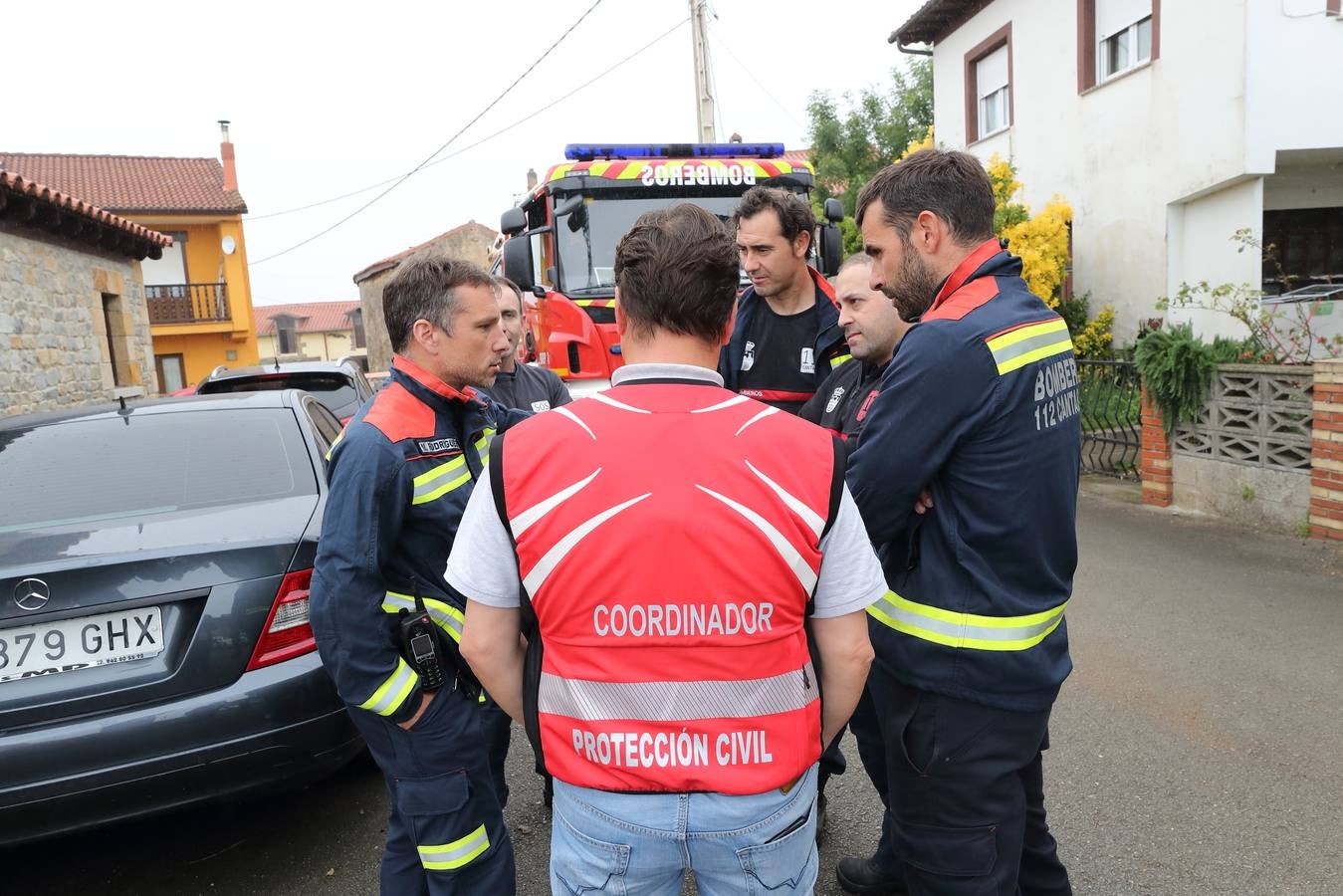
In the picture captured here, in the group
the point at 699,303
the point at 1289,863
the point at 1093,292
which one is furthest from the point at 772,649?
the point at 1093,292

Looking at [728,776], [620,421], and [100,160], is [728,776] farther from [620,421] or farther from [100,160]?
[100,160]

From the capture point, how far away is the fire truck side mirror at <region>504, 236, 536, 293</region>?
6727 mm

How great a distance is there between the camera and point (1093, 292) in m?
12.9

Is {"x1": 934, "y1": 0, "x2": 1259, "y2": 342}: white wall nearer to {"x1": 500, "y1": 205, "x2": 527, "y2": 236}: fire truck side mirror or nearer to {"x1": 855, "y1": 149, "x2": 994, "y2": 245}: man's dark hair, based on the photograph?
Result: {"x1": 500, "y1": 205, "x2": 527, "y2": 236}: fire truck side mirror

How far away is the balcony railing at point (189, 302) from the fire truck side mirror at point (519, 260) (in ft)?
88.1

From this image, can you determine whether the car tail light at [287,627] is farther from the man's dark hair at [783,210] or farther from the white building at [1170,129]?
the white building at [1170,129]

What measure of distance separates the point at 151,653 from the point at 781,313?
2.40 metres

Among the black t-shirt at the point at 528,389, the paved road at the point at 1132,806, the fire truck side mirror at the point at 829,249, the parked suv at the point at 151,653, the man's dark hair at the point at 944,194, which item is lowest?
the paved road at the point at 1132,806

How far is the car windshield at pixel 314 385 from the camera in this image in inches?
305

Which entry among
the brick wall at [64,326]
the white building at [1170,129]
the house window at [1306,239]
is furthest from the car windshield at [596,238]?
the house window at [1306,239]

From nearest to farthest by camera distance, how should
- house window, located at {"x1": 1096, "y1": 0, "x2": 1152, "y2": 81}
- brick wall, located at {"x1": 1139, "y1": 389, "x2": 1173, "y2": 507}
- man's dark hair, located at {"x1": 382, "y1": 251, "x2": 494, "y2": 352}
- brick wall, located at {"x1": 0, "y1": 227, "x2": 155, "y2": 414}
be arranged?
1. man's dark hair, located at {"x1": 382, "y1": 251, "x2": 494, "y2": 352}
2. brick wall, located at {"x1": 1139, "y1": 389, "x2": 1173, "y2": 507}
3. brick wall, located at {"x1": 0, "y1": 227, "x2": 155, "y2": 414}
4. house window, located at {"x1": 1096, "y1": 0, "x2": 1152, "y2": 81}

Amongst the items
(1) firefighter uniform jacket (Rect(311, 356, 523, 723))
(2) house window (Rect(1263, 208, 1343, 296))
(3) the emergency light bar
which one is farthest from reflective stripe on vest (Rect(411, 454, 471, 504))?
(2) house window (Rect(1263, 208, 1343, 296))

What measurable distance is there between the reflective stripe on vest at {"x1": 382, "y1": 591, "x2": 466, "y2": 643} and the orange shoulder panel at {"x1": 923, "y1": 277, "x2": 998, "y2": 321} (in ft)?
4.45

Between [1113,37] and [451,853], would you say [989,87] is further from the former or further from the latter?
[451,853]
